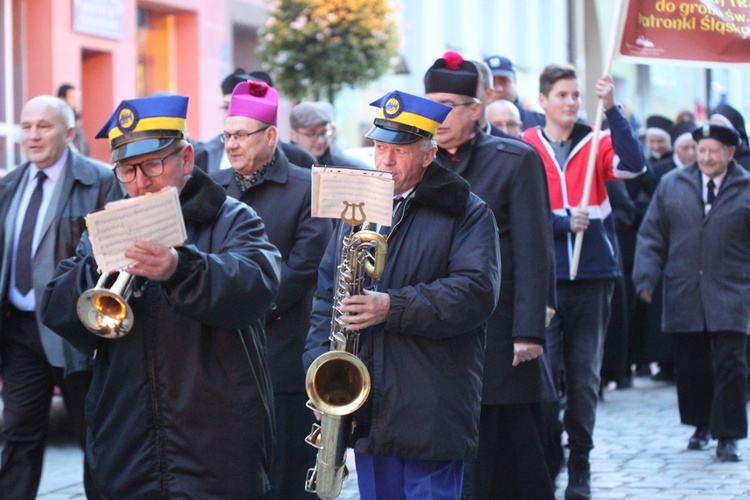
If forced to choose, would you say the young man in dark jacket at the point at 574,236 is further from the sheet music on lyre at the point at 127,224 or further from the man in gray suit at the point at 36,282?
the sheet music on lyre at the point at 127,224

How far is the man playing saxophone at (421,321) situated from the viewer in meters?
4.97

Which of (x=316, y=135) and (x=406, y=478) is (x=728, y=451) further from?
(x=406, y=478)

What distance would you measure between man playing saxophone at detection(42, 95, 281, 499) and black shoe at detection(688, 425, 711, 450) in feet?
17.8

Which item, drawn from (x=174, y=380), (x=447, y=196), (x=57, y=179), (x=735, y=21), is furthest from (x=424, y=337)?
(x=735, y=21)

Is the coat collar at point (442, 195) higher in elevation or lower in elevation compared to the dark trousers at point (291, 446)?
higher

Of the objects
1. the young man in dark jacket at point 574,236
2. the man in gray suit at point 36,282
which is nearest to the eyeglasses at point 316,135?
the young man in dark jacket at point 574,236

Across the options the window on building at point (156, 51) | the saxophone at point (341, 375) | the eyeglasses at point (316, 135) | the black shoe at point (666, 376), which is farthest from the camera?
the window on building at point (156, 51)

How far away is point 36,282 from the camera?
695 centimetres

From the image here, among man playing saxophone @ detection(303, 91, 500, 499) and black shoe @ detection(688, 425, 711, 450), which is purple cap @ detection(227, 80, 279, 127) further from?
black shoe @ detection(688, 425, 711, 450)

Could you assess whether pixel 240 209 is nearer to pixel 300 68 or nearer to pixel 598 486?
pixel 598 486

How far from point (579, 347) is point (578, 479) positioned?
72cm

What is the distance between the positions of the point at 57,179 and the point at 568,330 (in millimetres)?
2908

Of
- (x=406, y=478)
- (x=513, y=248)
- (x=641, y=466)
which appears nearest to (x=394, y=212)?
(x=406, y=478)

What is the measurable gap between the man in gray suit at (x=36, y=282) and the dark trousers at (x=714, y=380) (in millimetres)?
4219
